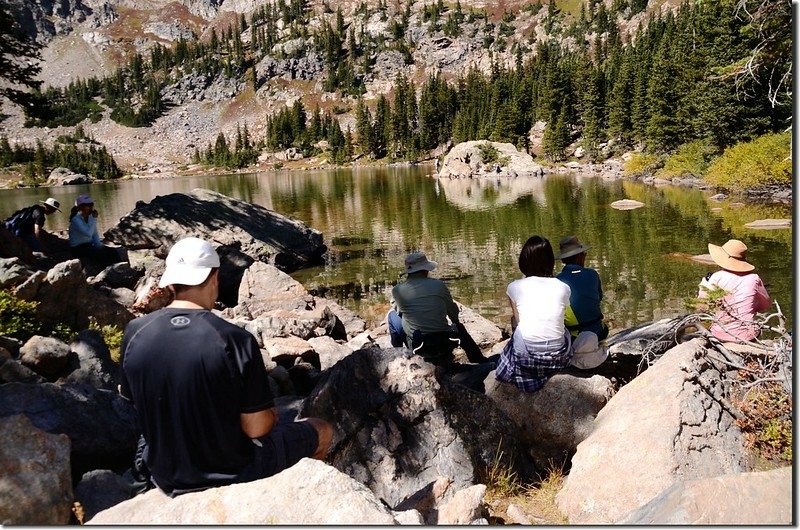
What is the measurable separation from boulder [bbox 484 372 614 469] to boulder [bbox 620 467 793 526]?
2079 millimetres

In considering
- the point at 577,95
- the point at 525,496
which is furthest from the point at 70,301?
the point at 577,95

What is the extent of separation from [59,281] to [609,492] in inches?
329

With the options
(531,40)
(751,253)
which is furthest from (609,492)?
(531,40)

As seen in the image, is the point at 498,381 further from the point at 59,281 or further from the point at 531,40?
the point at 531,40

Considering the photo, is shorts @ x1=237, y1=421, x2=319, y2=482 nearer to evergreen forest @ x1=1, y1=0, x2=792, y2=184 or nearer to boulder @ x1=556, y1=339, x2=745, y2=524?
boulder @ x1=556, y1=339, x2=745, y2=524

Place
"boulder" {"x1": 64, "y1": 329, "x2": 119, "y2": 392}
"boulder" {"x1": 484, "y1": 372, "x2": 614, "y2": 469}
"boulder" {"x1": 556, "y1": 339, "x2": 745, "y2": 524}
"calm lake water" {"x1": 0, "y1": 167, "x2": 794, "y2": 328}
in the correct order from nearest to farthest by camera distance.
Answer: "boulder" {"x1": 556, "y1": 339, "x2": 745, "y2": 524}
"boulder" {"x1": 484, "y1": 372, "x2": 614, "y2": 469}
"boulder" {"x1": 64, "y1": 329, "x2": 119, "y2": 392}
"calm lake water" {"x1": 0, "y1": 167, "x2": 794, "y2": 328}

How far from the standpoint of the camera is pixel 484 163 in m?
75.4

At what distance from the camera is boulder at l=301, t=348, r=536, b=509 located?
16.2 ft

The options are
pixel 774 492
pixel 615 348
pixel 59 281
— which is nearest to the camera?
pixel 774 492

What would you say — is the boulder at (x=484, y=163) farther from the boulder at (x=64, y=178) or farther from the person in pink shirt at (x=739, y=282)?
the boulder at (x=64, y=178)

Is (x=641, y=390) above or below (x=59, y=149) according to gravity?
below

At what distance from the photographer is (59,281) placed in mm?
8680

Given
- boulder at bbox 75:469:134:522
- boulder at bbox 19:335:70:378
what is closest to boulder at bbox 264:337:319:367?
boulder at bbox 19:335:70:378

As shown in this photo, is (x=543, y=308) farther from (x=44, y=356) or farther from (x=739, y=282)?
(x=44, y=356)
